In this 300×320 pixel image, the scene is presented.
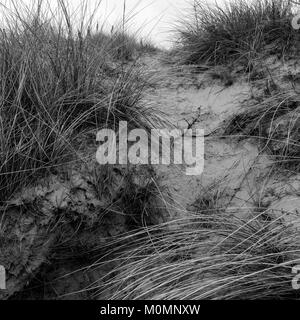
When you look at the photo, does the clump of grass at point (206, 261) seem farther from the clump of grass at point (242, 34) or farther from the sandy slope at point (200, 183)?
the clump of grass at point (242, 34)

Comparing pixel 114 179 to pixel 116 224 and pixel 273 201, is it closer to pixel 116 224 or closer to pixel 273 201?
pixel 116 224

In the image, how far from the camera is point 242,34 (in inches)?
158

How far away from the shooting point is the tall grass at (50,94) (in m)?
2.32

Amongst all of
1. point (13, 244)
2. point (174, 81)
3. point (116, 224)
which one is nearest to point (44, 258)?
point (13, 244)

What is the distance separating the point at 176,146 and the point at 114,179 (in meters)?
0.74

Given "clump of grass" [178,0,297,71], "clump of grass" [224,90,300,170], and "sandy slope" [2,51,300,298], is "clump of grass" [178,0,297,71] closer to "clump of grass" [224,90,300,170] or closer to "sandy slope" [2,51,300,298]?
"sandy slope" [2,51,300,298]

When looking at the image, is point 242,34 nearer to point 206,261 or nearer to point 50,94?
point 50,94

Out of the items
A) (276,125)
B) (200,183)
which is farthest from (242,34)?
(200,183)

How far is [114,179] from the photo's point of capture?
2506 millimetres

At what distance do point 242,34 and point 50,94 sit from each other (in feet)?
7.04

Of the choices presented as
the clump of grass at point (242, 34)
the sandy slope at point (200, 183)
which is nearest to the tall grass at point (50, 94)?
the sandy slope at point (200, 183)

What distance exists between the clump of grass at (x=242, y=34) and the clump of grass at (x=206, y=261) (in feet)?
6.11

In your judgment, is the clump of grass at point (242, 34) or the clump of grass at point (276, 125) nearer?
the clump of grass at point (276, 125)
